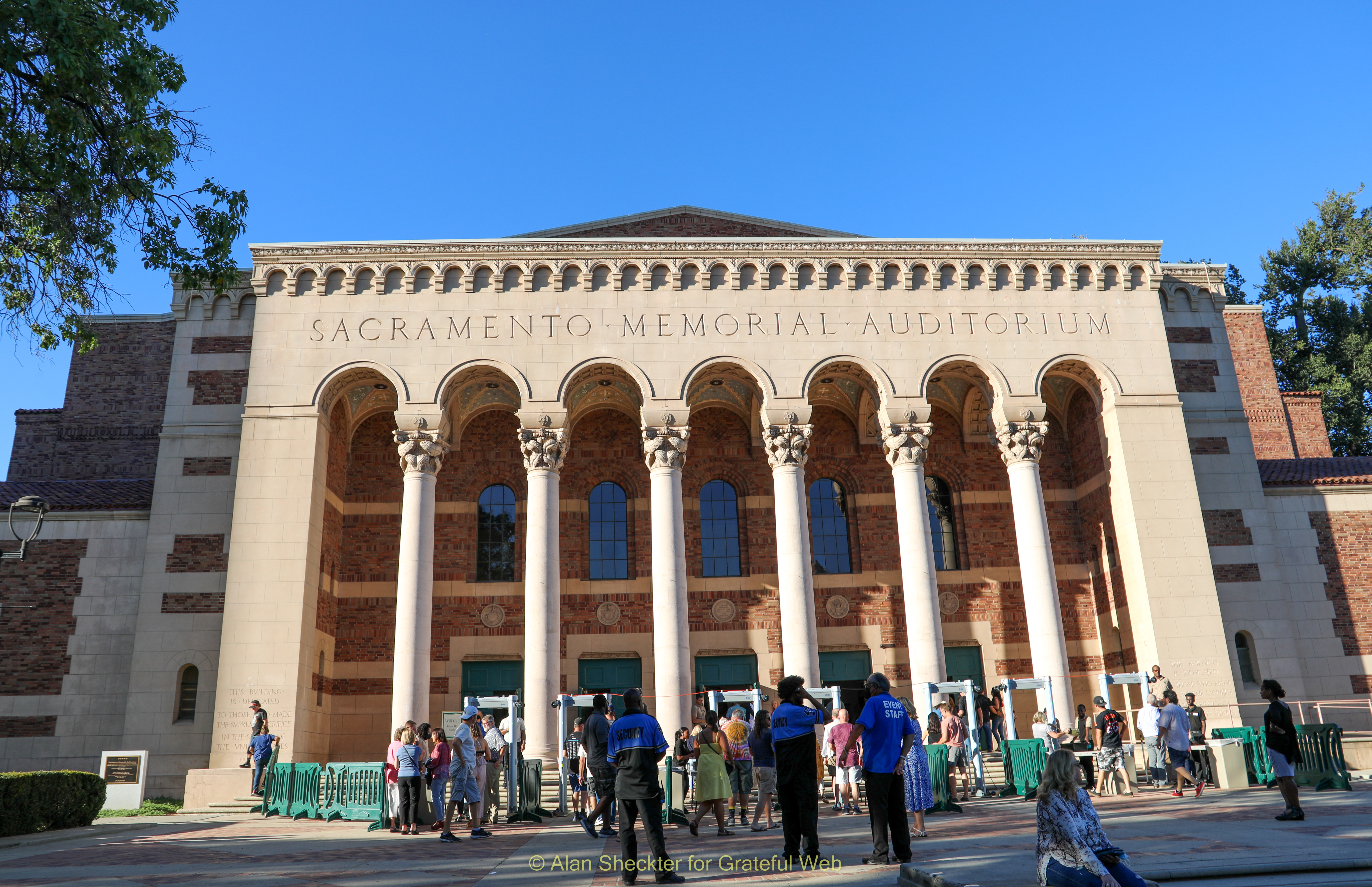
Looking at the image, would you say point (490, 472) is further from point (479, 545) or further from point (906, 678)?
point (906, 678)

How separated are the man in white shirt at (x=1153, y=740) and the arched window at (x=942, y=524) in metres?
8.11

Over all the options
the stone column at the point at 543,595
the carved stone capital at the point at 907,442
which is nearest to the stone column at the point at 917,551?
the carved stone capital at the point at 907,442

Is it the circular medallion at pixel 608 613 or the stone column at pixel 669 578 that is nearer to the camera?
the stone column at pixel 669 578

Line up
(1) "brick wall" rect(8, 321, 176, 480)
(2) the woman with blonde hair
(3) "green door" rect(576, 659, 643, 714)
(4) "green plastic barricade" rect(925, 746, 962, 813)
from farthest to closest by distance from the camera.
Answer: (1) "brick wall" rect(8, 321, 176, 480), (3) "green door" rect(576, 659, 643, 714), (4) "green plastic barricade" rect(925, 746, 962, 813), (2) the woman with blonde hair

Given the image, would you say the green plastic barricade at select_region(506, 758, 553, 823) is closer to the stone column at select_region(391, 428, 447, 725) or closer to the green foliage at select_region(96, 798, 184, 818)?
the stone column at select_region(391, 428, 447, 725)

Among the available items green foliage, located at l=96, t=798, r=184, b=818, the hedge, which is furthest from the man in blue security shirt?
green foliage, located at l=96, t=798, r=184, b=818

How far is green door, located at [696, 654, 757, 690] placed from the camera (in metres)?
24.8

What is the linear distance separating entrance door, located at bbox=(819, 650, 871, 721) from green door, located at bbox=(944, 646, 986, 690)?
2.09 metres

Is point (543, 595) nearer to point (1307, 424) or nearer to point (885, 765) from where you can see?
point (885, 765)

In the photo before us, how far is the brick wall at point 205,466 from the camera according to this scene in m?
22.7

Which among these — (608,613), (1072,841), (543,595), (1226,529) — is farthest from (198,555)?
(1226,529)

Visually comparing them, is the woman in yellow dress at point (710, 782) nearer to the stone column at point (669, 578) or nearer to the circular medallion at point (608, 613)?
the stone column at point (669, 578)

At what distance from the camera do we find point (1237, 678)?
22844 millimetres

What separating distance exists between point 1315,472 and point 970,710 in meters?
14.9
